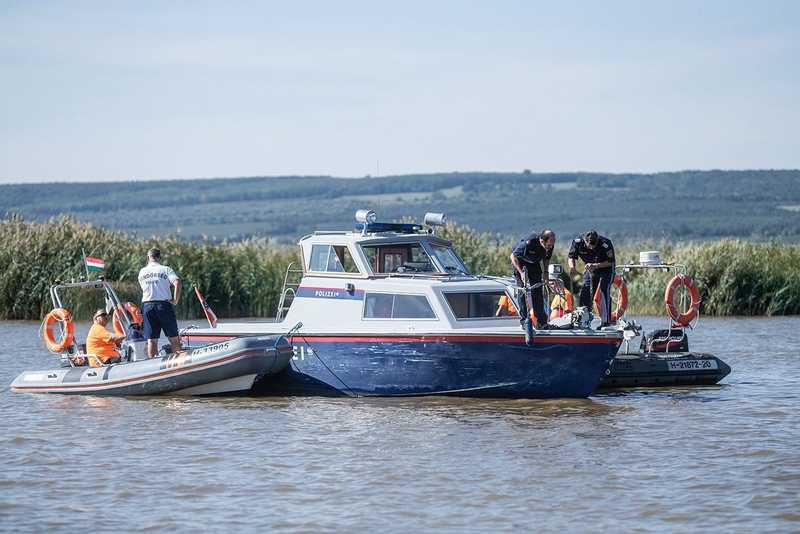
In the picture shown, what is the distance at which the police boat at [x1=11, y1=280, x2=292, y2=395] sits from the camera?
18.4 metres

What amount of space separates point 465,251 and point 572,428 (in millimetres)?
18148

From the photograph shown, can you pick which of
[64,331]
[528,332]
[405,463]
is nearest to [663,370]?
[528,332]

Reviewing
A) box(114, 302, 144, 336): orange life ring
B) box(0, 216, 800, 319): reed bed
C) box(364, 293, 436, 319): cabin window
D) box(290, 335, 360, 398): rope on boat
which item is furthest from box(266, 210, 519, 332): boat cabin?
box(0, 216, 800, 319): reed bed

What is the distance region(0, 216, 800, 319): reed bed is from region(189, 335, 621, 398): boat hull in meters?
13.1

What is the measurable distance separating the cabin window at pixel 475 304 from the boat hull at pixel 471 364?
24.6 inches

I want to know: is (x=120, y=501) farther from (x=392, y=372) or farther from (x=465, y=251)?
(x=465, y=251)

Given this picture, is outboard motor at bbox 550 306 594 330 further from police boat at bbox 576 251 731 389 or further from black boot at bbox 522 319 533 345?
police boat at bbox 576 251 731 389

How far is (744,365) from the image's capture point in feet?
74.5

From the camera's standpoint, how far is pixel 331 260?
19.5 meters

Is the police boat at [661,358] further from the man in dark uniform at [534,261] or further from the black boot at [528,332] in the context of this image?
the black boot at [528,332]

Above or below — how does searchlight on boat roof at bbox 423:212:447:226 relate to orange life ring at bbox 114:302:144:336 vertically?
above

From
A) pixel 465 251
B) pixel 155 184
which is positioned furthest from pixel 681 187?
pixel 465 251

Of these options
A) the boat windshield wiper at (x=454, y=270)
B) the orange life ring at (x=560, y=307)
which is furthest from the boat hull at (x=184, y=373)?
the orange life ring at (x=560, y=307)

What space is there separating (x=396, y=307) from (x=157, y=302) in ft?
11.3
